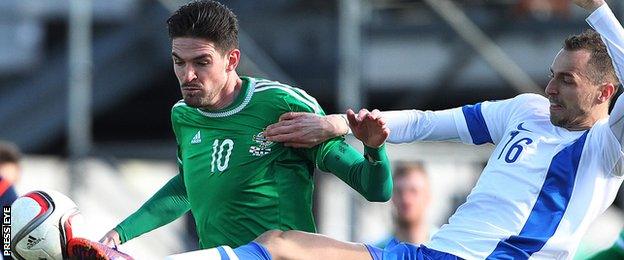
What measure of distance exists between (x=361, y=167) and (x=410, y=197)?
108 inches

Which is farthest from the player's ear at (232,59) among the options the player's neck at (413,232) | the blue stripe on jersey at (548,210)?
the player's neck at (413,232)

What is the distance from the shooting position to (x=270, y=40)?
12852 mm

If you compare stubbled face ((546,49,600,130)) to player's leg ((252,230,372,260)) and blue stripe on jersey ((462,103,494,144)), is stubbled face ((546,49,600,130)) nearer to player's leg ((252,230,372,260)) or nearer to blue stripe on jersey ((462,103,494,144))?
blue stripe on jersey ((462,103,494,144))

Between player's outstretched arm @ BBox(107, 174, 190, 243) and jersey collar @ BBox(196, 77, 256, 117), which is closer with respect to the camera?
jersey collar @ BBox(196, 77, 256, 117)

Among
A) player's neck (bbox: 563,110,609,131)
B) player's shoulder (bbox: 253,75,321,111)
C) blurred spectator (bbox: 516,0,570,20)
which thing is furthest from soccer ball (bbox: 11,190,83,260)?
blurred spectator (bbox: 516,0,570,20)

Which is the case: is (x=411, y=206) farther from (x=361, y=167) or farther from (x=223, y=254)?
(x=223, y=254)

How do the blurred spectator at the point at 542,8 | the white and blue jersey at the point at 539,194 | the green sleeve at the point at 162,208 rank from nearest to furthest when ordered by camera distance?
the white and blue jersey at the point at 539,194 → the green sleeve at the point at 162,208 → the blurred spectator at the point at 542,8

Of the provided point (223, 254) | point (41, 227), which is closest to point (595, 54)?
point (223, 254)

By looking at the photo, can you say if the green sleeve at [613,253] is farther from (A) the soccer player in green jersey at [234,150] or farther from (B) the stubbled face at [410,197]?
(A) the soccer player in green jersey at [234,150]

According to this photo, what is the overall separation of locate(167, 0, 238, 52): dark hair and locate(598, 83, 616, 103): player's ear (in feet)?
4.83

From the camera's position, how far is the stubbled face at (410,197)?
8211mm

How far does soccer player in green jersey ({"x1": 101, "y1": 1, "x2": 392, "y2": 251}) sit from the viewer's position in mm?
5633

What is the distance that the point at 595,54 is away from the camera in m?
5.63

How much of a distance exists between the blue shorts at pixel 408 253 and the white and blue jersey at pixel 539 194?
0.11ft
